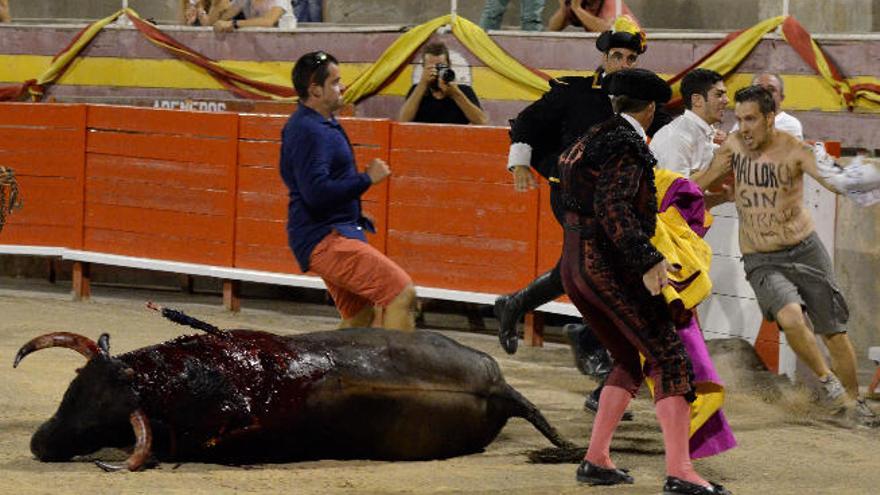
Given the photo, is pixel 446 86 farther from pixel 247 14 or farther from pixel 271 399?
pixel 271 399

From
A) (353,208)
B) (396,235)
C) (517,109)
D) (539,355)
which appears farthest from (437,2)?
(353,208)

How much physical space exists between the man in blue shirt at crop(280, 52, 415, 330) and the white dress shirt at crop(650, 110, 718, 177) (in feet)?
5.20

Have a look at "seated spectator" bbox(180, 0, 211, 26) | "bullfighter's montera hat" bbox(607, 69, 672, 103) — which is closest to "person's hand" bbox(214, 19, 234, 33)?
"seated spectator" bbox(180, 0, 211, 26)

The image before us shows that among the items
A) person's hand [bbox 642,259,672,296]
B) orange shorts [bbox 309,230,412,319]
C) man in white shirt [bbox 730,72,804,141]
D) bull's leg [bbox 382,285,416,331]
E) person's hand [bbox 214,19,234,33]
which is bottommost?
bull's leg [bbox 382,285,416,331]

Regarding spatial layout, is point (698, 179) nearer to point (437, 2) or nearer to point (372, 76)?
point (372, 76)

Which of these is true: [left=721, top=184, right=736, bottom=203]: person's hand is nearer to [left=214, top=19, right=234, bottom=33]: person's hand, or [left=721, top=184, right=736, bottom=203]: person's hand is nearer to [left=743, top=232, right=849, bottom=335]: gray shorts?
[left=743, top=232, right=849, bottom=335]: gray shorts

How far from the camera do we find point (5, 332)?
10672 millimetres

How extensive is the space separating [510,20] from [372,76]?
2048mm

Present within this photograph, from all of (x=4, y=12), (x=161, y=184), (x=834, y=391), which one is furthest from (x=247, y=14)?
(x=834, y=391)

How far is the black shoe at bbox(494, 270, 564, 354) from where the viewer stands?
28.8ft

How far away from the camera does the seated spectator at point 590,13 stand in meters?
12.1

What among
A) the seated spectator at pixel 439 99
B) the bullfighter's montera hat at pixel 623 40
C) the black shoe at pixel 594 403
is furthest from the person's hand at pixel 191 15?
the black shoe at pixel 594 403

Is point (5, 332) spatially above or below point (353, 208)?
below

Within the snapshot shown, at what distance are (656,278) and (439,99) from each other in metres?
5.70
